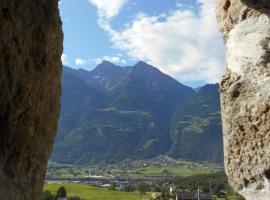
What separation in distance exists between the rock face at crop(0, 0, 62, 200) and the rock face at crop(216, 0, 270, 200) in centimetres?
583

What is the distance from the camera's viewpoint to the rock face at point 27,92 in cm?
973

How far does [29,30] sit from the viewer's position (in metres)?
10.9

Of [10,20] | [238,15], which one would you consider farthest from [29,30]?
[238,15]

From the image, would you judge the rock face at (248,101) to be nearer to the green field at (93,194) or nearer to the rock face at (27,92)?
the rock face at (27,92)

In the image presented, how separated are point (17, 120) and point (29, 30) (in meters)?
2.17

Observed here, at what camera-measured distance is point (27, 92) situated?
10.6 meters

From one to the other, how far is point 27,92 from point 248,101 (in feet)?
23.6

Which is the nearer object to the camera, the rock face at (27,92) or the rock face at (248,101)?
the rock face at (248,101)

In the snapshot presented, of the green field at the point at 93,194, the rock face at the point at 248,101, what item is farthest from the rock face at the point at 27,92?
the green field at the point at 93,194

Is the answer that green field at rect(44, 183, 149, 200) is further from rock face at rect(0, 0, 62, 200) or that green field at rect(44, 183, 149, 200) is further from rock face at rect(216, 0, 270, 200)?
rock face at rect(216, 0, 270, 200)

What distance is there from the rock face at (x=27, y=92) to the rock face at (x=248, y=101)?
229 inches

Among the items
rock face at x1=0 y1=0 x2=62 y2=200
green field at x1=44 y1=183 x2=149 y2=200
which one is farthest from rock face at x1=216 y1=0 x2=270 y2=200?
green field at x1=44 y1=183 x2=149 y2=200

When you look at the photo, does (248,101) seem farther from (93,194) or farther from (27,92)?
(93,194)

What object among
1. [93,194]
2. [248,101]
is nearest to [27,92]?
[248,101]
